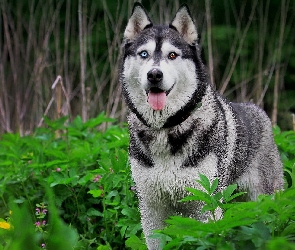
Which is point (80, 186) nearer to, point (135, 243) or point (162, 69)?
point (135, 243)

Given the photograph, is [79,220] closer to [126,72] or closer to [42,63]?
[126,72]

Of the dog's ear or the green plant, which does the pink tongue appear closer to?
the dog's ear

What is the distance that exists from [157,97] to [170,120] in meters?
0.20

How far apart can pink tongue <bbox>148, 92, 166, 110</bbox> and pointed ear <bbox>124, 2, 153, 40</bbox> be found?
1.67 feet

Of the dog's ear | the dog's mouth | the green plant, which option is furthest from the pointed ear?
the green plant

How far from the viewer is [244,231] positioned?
2.27 metres

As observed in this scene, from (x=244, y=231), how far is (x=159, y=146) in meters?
1.47

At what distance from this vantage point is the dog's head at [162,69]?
11.8 ft

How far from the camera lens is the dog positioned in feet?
11.8

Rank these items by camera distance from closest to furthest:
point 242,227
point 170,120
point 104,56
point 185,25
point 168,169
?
point 242,227
point 168,169
point 170,120
point 185,25
point 104,56

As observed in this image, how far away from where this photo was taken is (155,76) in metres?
3.45

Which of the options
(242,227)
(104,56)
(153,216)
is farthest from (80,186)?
(104,56)

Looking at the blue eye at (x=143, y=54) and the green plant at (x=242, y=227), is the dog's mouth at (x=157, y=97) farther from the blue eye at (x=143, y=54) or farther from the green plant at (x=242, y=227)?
the green plant at (x=242, y=227)

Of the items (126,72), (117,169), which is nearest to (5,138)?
(117,169)
